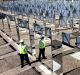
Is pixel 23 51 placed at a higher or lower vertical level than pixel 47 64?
higher

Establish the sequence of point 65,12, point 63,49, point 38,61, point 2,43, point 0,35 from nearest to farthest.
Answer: point 38,61 → point 63,49 → point 2,43 → point 0,35 → point 65,12

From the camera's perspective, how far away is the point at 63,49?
1489 centimetres

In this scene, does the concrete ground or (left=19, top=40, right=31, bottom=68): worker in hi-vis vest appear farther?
(left=19, top=40, right=31, bottom=68): worker in hi-vis vest

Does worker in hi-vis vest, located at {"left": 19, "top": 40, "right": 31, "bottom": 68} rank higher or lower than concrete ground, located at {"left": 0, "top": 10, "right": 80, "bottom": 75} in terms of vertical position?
higher

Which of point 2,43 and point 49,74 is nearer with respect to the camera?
point 49,74

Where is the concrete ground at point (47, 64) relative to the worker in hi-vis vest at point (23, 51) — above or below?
below

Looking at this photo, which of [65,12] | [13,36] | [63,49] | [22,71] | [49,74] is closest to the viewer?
[49,74]

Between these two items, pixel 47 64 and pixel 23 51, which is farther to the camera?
pixel 47 64

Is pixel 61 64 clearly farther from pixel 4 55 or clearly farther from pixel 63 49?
pixel 4 55

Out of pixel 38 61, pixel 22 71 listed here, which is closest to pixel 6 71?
pixel 22 71

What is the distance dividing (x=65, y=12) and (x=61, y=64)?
16.3 m

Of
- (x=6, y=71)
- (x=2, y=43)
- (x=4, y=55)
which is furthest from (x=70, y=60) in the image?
(x=2, y=43)

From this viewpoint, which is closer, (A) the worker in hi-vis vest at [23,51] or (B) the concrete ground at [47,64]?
(B) the concrete ground at [47,64]

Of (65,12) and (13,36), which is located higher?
(65,12)
